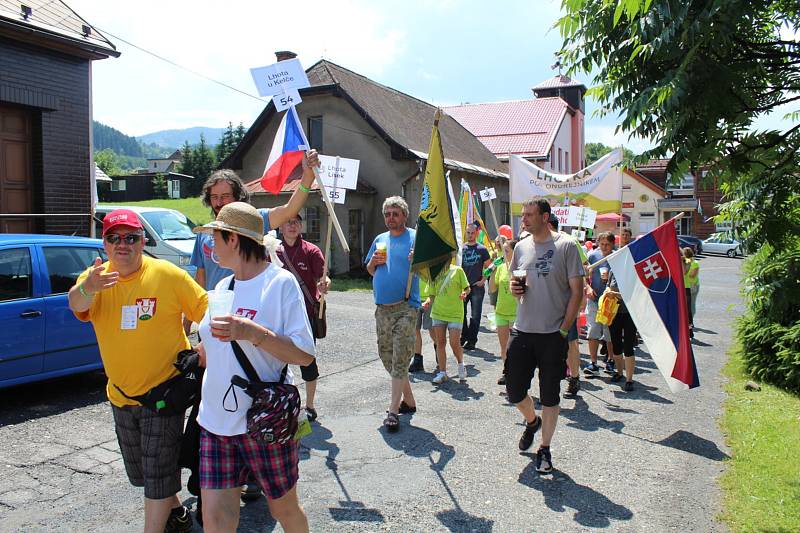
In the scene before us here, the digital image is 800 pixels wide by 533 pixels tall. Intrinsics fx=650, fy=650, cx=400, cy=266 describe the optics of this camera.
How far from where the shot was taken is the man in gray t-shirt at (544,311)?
5.09m

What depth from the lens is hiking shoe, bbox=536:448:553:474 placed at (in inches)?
194

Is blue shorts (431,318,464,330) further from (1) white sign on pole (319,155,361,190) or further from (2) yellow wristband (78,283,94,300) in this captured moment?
(2) yellow wristband (78,283,94,300)

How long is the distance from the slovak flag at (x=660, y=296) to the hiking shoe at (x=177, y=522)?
439cm

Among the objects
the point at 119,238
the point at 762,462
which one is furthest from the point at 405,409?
the point at 119,238

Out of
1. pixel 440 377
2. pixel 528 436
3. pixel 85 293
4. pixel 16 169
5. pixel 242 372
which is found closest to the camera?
pixel 242 372

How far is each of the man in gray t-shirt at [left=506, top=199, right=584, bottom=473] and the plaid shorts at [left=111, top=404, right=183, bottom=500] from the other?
2.75m

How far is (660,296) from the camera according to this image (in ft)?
20.7

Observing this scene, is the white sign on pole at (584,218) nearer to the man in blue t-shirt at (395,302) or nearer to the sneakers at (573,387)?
the sneakers at (573,387)

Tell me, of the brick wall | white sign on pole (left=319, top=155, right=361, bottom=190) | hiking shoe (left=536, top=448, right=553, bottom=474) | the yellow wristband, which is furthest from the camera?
the brick wall

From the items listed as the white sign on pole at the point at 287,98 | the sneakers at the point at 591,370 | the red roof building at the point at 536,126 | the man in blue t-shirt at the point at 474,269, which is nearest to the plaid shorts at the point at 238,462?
the white sign on pole at the point at 287,98

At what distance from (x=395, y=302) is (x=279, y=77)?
2246 millimetres

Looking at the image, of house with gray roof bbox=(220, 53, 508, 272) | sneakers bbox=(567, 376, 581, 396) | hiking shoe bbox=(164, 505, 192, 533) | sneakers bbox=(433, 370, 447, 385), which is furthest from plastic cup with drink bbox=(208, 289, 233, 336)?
house with gray roof bbox=(220, 53, 508, 272)

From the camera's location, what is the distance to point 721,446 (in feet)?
18.8

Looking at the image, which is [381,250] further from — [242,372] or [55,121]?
[55,121]
